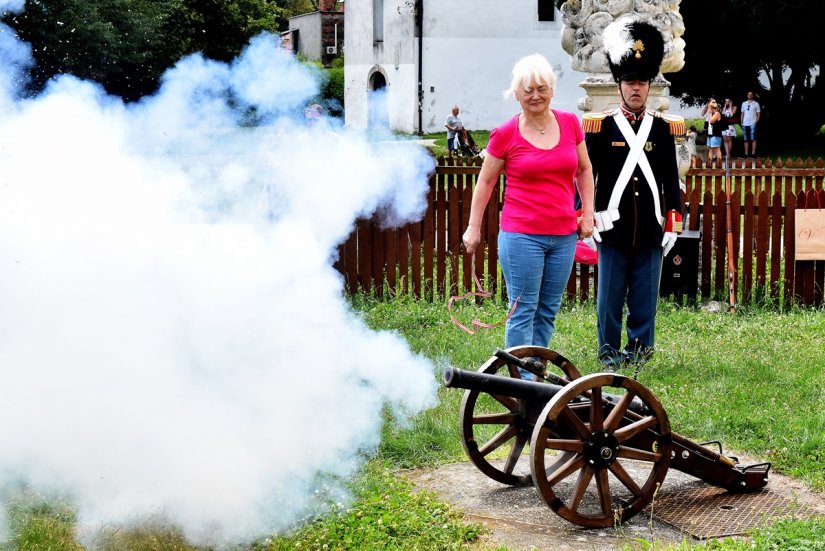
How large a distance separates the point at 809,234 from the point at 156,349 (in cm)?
681

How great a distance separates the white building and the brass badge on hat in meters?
25.4

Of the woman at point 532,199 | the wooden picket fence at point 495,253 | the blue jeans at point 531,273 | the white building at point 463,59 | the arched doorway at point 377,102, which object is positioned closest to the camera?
the woman at point 532,199

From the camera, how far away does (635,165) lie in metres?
6.83

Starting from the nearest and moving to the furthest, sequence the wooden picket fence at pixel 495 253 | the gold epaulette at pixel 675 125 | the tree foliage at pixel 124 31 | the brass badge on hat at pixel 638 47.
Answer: the brass badge on hat at pixel 638 47 < the gold epaulette at pixel 675 125 < the wooden picket fence at pixel 495 253 < the tree foliage at pixel 124 31

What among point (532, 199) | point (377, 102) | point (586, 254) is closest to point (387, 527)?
point (532, 199)

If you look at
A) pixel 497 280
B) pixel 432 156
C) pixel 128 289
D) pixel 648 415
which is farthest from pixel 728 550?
pixel 432 156

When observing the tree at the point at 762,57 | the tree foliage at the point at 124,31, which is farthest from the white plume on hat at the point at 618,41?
the tree at the point at 762,57

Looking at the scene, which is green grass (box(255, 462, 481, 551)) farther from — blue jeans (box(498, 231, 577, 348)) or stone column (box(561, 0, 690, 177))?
stone column (box(561, 0, 690, 177))

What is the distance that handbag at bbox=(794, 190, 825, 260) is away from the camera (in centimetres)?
970

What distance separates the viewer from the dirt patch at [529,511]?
15.0 ft

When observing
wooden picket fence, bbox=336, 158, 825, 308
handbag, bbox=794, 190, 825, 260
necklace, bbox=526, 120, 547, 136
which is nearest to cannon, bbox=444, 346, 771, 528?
necklace, bbox=526, 120, 547, 136

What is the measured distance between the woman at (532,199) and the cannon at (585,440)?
88 cm

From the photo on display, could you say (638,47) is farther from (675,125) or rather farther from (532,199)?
(532,199)

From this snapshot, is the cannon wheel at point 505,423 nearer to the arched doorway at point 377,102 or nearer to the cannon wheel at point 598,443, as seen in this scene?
the cannon wheel at point 598,443
